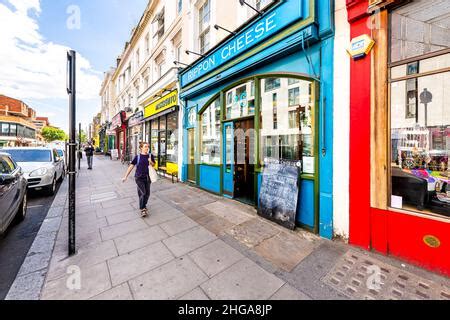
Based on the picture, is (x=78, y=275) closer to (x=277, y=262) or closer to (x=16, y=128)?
(x=277, y=262)

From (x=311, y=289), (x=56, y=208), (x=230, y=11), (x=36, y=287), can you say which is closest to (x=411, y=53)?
(x=311, y=289)

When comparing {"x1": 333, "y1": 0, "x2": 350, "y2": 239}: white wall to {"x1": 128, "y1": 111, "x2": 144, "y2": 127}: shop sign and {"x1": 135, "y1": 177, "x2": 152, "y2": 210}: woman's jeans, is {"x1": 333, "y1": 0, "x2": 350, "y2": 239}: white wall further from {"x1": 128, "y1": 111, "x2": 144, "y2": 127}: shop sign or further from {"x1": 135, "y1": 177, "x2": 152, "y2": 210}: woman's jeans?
{"x1": 128, "y1": 111, "x2": 144, "y2": 127}: shop sign

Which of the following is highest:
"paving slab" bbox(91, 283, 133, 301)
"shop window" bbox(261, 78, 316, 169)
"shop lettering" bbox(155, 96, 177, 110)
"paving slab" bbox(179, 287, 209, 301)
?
"shop lettering" bbox(155, 96, 177, 110)

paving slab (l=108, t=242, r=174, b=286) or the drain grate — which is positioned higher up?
paving slab (l=108, t=242, r=174, b=286)

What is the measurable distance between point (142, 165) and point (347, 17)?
16.7ft

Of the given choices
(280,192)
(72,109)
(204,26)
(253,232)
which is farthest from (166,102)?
(253,232)

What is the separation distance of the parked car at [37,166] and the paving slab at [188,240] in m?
5.85

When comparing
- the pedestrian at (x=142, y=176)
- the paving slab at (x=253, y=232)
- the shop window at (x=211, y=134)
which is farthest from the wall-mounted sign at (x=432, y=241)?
the pedestrian at (x=142, y=176)

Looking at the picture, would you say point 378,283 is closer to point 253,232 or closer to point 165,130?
point 253,232

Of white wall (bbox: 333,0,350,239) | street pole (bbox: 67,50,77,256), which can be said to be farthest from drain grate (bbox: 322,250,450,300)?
street pole (bbox: 67,50,77,256)

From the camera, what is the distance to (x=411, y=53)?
9.52ft

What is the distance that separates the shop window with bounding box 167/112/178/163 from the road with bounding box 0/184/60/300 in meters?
5.04

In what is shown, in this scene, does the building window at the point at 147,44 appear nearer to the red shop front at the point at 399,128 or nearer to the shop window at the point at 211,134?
the shop window at the point at 211,134

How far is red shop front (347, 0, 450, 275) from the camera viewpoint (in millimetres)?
2777
